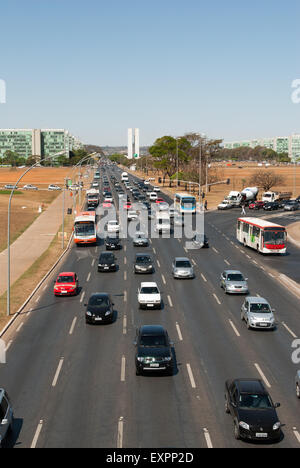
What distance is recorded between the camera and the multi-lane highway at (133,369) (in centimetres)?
1859

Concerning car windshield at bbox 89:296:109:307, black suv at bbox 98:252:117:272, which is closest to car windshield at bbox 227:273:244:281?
car windshield at bbox 89:296:109:307

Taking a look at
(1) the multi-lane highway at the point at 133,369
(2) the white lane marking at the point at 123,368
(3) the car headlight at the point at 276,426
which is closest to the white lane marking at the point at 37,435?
(1) the multi-lane highway at the point at 133,369

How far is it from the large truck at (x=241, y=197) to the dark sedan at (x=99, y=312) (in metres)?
76.6

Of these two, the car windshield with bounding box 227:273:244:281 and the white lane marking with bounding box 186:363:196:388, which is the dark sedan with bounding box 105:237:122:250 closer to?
the car windshield with bounding box 227:273:244:281

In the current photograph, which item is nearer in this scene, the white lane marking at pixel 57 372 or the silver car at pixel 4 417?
the silver car at pixel 4 417

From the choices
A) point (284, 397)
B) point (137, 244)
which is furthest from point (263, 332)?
point (137, 244)

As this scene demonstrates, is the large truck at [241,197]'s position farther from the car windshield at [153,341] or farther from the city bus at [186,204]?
the car windshield at [153,341]

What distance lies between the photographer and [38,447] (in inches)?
688

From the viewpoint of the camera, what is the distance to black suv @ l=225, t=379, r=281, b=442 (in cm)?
1761

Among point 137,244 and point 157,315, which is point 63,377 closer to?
point 157,315

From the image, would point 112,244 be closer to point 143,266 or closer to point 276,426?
point 143,266

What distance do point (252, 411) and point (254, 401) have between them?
438 mm

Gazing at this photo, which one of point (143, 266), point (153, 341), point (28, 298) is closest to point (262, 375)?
point (153, 341)

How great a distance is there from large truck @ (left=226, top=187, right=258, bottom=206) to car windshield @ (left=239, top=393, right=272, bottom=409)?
294 ft
